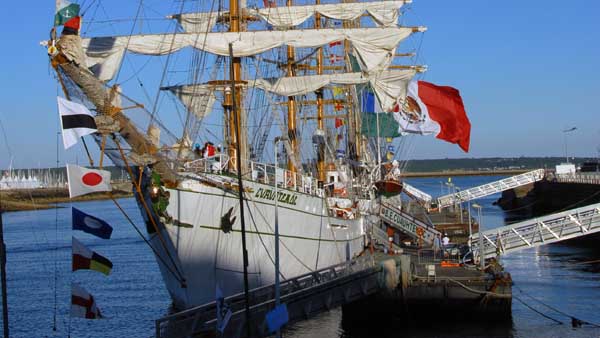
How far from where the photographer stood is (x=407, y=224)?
53.0 m

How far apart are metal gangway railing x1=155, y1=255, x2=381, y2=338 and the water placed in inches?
108

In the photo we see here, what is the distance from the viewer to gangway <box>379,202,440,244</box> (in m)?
52.0

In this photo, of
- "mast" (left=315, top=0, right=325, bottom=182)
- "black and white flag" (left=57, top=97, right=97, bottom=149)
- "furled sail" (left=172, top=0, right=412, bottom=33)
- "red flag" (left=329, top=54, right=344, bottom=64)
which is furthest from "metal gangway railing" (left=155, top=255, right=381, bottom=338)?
"red flag" (left=329, top=54, right=344, bottom=64)

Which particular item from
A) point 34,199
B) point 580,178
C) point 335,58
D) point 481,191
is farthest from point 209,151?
point 34,199

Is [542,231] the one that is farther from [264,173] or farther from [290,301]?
[290,301]

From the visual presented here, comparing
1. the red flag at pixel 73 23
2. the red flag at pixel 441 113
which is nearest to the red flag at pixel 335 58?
the red flag at pixel 441 113

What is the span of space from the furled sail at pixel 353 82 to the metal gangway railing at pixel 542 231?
28.3 ft

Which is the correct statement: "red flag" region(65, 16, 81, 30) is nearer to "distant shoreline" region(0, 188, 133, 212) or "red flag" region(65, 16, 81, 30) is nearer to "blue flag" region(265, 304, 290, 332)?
"blue flag" region(265, 304, 290, 332)

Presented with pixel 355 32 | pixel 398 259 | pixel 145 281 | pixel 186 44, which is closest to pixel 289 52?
pixel 355 32

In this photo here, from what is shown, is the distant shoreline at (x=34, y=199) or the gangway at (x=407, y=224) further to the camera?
the distant shoreline at (x=34, y=199)

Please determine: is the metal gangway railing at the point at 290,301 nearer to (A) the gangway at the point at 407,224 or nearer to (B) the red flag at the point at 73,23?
(B) the red flag at the point at 73,23

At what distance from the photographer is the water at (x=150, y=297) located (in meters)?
35.6

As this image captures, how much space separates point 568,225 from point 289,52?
19.1m

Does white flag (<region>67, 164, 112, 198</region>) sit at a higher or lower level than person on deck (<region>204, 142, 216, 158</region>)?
lower
